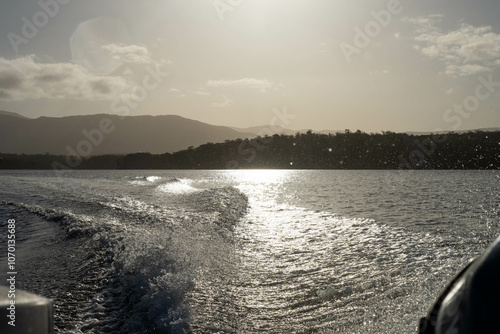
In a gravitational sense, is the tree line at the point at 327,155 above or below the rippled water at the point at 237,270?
above

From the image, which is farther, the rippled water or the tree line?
the tree line

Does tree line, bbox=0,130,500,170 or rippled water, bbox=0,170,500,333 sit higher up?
tree line, bbox=0,130,500,170

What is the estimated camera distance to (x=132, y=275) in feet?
20.8

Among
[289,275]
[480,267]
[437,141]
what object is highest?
[437,141]

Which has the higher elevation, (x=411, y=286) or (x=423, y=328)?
(x=423, y=328)

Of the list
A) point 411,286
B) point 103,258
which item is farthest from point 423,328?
point 103,258

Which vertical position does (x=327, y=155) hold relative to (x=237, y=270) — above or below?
above

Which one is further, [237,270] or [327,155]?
[327,155]

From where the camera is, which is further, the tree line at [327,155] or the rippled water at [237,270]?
the tree line at [327,155]

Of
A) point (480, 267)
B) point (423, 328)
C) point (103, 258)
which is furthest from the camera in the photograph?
point (103, 258)

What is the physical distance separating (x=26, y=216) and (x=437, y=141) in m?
174

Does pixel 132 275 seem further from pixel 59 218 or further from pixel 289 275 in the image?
pixel 59 218

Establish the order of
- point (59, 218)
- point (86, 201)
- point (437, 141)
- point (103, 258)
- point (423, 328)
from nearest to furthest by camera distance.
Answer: point (423, 328) → point (103, 258) → point (59, 218) → point (86, 201) → point (437, 141)

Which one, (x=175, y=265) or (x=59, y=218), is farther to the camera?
(x=59, y=218)
